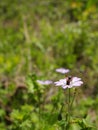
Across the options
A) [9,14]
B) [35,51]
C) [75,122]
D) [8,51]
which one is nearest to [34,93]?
[75,122]

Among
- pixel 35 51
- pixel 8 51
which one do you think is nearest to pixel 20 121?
pixel 35 51

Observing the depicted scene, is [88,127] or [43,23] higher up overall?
[43,23]

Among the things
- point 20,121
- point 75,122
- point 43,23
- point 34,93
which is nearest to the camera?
point 75,122

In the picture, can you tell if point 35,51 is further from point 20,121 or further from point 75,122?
point 75,122

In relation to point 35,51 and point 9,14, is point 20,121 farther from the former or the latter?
point 9,14

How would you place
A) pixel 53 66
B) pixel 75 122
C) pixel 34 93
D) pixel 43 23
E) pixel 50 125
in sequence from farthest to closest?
pixel 43 23 → pixel 53 66 → pixel 34 93 → pixel 50 125 → pixel 75 122

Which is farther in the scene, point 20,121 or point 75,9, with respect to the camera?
point 75,9
